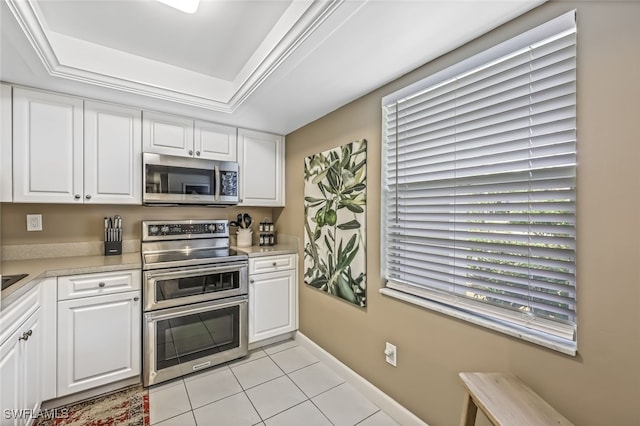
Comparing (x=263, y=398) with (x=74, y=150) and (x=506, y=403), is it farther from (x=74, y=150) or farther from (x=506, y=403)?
(x=74, y=150)

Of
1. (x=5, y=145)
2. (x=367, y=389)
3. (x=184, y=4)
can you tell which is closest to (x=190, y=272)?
(x=5, y=145)

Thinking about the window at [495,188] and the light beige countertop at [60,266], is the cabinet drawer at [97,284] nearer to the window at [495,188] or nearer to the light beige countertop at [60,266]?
the light beige countertop at [60,266]

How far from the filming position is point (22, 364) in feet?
4.65

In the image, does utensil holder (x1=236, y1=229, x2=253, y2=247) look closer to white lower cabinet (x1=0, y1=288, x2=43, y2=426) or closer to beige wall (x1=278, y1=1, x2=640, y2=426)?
white lower cabinet (x1=0, y1=288, x2=43, y2=426)

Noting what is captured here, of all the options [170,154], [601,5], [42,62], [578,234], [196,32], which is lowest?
[578,234]

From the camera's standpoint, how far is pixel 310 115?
7.92 feet

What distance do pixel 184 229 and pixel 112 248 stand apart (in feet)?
1.88

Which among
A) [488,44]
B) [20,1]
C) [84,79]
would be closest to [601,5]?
[488,44]

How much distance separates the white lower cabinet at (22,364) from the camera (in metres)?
1.25

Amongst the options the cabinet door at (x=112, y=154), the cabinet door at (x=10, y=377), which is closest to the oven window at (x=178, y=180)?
the cabinet door at (x=112, y=154)

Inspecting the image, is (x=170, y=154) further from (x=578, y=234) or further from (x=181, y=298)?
(x=578, y=234)

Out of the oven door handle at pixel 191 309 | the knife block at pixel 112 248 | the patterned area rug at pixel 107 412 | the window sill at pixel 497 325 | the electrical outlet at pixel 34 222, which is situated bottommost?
the patterned area rug at pixel 107 412

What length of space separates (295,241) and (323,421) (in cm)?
152

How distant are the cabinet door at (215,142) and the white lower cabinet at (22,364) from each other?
5.01ft
